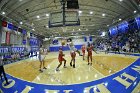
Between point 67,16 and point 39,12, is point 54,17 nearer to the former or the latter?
point 67,16

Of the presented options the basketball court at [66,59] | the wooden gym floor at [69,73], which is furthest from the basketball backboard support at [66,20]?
the wooden gym floor at [69,73]

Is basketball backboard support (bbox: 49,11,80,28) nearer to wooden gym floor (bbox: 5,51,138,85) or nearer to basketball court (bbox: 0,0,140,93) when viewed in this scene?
basketball court (bbox: 0,0,140,93)

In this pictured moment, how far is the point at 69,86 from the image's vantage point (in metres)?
5.18

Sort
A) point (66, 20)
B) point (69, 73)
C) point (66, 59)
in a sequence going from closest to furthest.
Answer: point (69, 73) → point (66, 20) → point (66, 59)

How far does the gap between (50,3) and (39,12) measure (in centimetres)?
351

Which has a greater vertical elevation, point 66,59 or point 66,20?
point 66,20

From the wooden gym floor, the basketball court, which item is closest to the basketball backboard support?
the basketball court

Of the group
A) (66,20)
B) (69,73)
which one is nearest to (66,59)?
(66,20)

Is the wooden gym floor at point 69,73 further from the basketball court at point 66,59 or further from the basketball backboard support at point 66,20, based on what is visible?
the basketball backboard support at point 66,20

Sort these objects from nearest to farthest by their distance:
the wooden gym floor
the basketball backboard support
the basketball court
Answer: the basketball court
the wooden gym floor
the basketball backboard support

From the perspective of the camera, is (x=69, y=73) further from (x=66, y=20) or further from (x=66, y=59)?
(x=66, y=59)

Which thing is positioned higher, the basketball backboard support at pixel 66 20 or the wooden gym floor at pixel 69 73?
the basketball backboard support at pixel 66 20

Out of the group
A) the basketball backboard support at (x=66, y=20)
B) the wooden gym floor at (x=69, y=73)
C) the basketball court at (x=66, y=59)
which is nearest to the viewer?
the basketball court at (x=66, y=59)

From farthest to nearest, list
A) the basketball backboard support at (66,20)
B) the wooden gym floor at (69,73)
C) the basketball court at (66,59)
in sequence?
1. the basketball backboard support at (66,20)
2. the wooden gym floor at (69,73)
3. the basketball court at (66,59)
